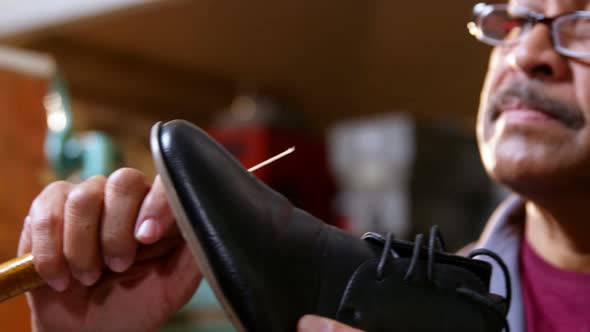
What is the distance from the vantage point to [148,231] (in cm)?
46

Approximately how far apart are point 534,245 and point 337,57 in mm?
874

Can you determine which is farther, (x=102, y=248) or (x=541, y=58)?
(x=541, y=58)

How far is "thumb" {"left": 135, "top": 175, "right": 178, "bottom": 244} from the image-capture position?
0.46 metres

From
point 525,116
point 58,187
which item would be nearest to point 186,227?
point 58,187

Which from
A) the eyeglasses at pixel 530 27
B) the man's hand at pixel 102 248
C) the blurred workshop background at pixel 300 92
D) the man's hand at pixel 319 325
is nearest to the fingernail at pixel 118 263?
the man's hand at pixel 102 248

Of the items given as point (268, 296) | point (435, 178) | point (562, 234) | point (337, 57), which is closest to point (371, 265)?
point (268, 296)

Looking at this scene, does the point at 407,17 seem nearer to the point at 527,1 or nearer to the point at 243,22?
the point at 243,22

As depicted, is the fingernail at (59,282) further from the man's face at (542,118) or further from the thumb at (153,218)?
the man's face at (542,118)

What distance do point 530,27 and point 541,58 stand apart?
54 mm

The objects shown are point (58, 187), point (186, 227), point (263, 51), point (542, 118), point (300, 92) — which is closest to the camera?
point (186, 227)

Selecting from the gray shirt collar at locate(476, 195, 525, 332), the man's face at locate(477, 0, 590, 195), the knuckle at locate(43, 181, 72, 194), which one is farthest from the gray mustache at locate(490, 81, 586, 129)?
the knuckle at locate(43, 181, 72, 194)

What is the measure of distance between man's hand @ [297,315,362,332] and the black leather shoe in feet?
0.04

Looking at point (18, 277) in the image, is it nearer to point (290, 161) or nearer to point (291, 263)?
point (291, 263)

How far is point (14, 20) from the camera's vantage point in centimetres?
138
